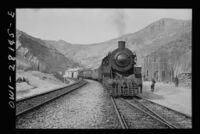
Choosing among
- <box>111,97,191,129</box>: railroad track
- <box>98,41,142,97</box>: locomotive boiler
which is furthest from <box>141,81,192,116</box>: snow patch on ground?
<box>98,41,142,97</box>: locomotive boiler

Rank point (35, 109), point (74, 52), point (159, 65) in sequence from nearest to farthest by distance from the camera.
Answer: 1. point (35, 109)
2. point (159, 65)
3. point (74, 52)

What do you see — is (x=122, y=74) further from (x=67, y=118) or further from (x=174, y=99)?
(x=67, y=118)

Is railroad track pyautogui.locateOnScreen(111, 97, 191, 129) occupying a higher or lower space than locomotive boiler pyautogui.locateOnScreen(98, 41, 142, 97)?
lower

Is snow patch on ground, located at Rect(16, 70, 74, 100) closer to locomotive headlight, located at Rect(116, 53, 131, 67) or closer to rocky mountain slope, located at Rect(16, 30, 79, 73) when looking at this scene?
rocky mountain slope, located at Rect(16, 30, 79, 73)

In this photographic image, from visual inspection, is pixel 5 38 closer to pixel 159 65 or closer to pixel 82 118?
pixel 82 118

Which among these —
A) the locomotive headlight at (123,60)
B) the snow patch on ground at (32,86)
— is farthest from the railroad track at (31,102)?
the locomotive headlight at (123,60)
